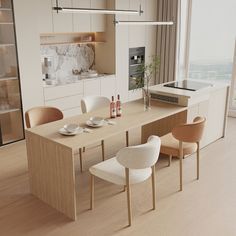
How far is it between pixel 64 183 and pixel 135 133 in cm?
238

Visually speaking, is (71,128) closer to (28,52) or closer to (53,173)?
(53,173)

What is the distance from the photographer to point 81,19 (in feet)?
17.3

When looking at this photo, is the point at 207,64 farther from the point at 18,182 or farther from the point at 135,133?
the point at 18,182

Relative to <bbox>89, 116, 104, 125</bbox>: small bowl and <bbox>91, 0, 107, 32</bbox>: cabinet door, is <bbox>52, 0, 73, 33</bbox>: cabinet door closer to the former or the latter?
<bbox>91, 0, 107, 32</bbox>: cabinet door

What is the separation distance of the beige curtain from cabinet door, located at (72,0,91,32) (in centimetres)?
172

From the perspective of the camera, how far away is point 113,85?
19.3ft

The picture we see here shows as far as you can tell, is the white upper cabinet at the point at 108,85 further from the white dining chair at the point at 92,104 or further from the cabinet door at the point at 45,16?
the white dining chair at the point at 92,104

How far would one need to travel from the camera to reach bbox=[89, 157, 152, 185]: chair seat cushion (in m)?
2.74

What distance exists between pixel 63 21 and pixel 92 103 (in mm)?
1728

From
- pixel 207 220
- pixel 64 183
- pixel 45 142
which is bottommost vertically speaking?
pixel 207 220

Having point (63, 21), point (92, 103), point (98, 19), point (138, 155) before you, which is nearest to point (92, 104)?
point (92, 103)

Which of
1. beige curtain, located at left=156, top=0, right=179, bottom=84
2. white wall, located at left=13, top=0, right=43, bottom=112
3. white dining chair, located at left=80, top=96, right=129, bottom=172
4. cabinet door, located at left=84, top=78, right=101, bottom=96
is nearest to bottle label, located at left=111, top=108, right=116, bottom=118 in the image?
white dining chair, located at left=80, top=96, right=129, bottom=172

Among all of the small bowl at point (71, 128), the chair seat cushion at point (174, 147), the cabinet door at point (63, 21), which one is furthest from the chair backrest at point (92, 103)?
the cabinet door at point (63, 21)

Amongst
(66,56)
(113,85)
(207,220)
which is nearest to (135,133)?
(113,85)
